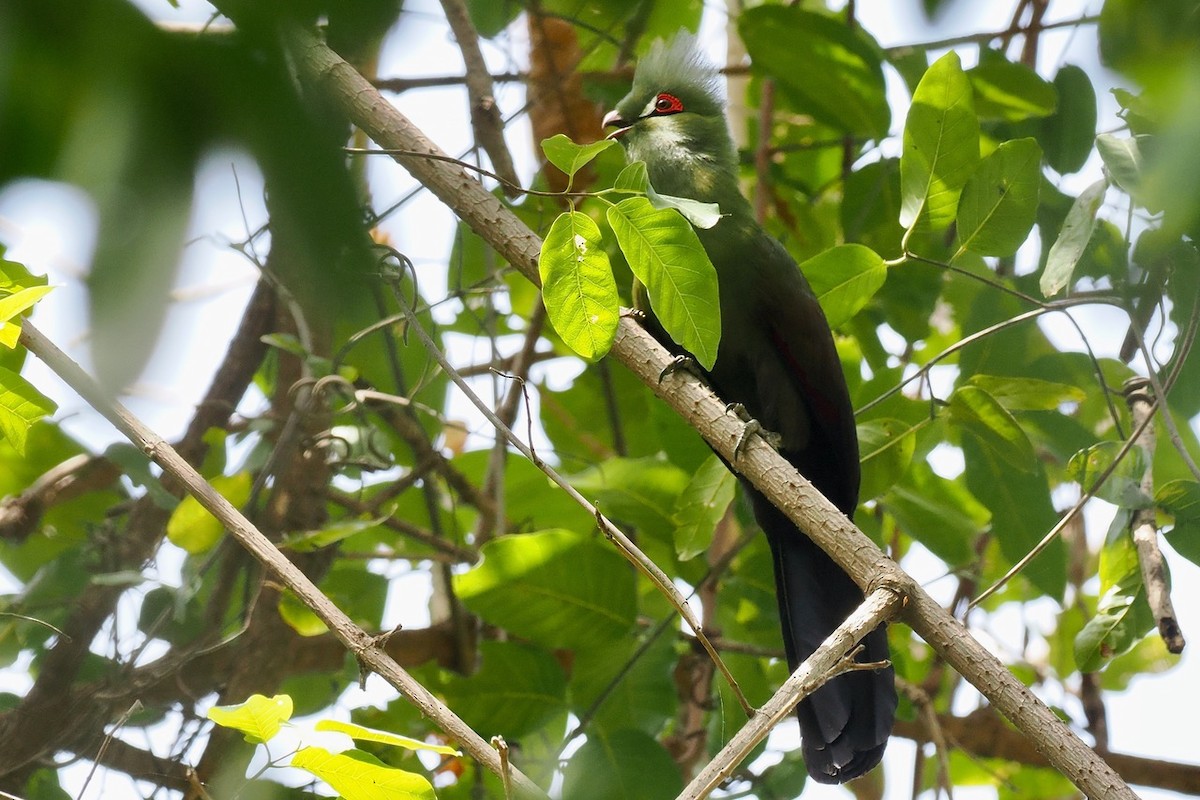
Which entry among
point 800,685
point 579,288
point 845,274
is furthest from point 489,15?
point 800,685

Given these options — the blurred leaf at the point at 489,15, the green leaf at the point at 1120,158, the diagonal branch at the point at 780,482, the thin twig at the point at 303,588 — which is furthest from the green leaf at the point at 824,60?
the thin twig at the point at 303,588

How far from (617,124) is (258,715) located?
2.66 m

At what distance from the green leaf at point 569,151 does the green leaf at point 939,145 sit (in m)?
0.92

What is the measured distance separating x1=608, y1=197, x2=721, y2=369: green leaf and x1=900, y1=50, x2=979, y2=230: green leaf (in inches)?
34.8

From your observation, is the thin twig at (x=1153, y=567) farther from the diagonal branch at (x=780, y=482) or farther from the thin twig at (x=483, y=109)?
the thin twig at (x=483, y=109)

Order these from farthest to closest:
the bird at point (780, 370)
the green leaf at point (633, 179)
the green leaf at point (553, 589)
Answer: the green leaf at point (553, 589), the bird at point (780, 370), the green leaf at point (633, 179)

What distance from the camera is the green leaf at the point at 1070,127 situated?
3203 mm

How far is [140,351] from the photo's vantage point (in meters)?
0.63

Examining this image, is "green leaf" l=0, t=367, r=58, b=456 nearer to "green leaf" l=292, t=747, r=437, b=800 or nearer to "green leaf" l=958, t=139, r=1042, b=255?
"green leaf" l=292, t=747, r=437, b=800

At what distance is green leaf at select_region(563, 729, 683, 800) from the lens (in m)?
2.86

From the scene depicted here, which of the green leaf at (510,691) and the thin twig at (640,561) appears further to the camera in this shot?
the green leaf at (510,691)

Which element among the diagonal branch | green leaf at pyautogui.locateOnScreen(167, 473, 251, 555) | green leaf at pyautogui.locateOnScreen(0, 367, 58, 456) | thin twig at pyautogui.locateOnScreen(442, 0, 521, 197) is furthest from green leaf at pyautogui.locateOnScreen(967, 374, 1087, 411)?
green leaf at pyautogui.locateOnScreen(0, 367, 58, 456)

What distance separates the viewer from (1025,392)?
8.96 feet

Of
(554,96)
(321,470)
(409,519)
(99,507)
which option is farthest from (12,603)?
(554,96)
